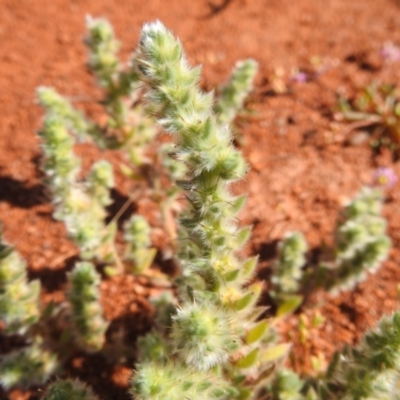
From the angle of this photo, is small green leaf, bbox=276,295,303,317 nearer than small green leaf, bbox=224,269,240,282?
No

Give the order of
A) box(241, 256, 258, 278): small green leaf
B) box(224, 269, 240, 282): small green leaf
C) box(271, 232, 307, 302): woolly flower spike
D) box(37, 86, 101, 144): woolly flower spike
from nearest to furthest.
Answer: box(224, 269, 240, 282): small green leaf → box(241, 256, 258, 278): small green leaf → box(271, 232, 307, 302): woolly flower spike → box(37, 86, 101, 144): woolly flower spike

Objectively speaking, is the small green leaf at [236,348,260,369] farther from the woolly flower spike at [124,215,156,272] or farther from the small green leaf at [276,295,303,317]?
the woolly flower spike at [124,215,156,272]

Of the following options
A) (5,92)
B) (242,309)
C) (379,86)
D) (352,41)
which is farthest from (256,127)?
(242,309)

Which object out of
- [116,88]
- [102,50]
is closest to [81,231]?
[116,88]

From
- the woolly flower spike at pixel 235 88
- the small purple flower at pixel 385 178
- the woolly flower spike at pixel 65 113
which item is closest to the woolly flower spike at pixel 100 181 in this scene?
the woolly flower spike at pixel 65 113

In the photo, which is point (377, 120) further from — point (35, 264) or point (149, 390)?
point (149, 390)

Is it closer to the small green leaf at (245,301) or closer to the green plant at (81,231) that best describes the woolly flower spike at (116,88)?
the green plant at (81,231)

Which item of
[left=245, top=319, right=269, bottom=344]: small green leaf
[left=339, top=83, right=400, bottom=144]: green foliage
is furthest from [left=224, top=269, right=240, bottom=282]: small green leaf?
[left=339, top=83, right=400, bottom=144]: green foliage

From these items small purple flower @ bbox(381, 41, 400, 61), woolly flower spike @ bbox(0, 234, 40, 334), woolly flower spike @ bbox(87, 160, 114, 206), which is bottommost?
woolly flower spike @ bbox(0, 234, 40, 334)
